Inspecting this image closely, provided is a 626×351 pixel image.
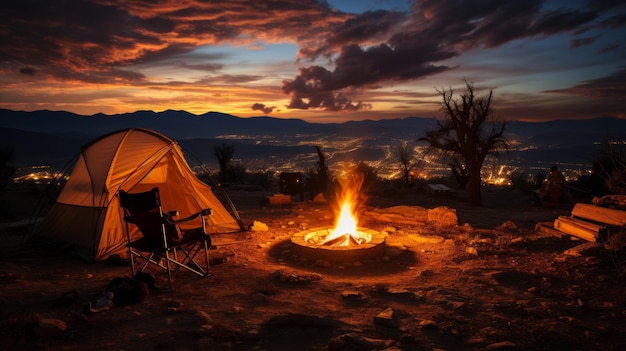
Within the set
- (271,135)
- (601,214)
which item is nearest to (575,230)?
(601,214)

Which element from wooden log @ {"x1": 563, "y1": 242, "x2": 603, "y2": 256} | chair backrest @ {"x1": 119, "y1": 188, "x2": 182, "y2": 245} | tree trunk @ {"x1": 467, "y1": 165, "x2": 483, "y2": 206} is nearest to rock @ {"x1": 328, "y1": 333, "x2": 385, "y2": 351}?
chair backrest @ {"x1": 119, "y1": 188, "x2": 182, "y2": 245}

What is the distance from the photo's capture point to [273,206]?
1321 cm

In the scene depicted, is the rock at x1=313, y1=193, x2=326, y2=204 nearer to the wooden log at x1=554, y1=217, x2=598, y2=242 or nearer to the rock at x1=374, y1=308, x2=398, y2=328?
the wooden log at x1=554, y1=217, x2=598, y2=242

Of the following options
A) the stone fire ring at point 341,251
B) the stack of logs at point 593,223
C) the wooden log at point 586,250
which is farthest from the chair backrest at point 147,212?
the stack of logs at point 593,223

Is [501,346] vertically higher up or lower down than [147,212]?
lower down

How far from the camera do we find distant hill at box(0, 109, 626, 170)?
65.7m

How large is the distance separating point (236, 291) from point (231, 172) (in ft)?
68.3

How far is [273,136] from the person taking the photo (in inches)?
4921

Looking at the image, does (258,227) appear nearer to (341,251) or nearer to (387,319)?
(341,251)

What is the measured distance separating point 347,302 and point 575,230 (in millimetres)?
5922

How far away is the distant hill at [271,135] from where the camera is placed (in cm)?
6569

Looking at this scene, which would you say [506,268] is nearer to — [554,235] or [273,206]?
[554,235]

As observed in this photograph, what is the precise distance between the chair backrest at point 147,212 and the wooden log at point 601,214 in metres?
7.79

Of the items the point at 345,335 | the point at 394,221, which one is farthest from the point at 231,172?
the point at 345,335
